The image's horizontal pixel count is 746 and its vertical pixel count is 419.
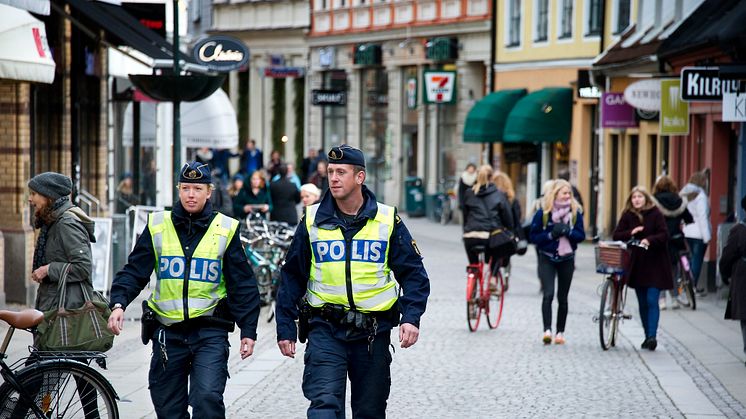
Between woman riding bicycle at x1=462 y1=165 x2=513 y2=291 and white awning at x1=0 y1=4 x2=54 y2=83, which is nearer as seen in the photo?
white awning at x1=0 y1=4 x2=54 y2=83

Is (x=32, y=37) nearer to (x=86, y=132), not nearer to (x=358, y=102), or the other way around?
(x=86, y=132)

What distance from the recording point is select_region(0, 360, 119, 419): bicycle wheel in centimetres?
816

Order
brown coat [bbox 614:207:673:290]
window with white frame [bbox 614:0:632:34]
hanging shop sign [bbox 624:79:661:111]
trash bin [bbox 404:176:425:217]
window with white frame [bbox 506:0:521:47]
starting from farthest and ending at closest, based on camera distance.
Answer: trash bin [bbox 404:176:425:217] → window with white frame [bbox 506:0:521:47] → window with white frame [bbox 614:0:632:34] → hanging shop sign [bbox 624:79:661:111] → brown coat [bbox 614:207:673:290]

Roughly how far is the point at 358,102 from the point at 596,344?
35.1 meters

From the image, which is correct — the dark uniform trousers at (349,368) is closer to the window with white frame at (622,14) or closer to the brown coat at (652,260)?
the brown coat at (652,260)

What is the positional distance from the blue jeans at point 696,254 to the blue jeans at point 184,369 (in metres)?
13.7

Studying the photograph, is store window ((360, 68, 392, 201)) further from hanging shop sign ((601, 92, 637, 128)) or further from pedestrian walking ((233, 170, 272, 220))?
pedestrian walking ((233, 170, 272, 220))

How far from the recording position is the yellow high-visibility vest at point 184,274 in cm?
818

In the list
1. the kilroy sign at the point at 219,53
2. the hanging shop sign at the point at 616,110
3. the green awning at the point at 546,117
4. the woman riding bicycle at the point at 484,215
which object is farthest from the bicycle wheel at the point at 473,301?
the green awning at the point at 546,117

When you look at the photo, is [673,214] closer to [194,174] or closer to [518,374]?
[518,374]

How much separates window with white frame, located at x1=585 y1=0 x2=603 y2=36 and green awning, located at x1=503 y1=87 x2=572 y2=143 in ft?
4.95

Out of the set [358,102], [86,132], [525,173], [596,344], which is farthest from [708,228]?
[358,102]

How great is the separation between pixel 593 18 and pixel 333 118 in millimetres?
18519

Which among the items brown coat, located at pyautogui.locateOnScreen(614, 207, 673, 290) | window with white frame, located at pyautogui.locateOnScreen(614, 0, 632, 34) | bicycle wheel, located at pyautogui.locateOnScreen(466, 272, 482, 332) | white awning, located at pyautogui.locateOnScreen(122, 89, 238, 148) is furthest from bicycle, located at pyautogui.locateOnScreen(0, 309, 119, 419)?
window with white frame, located at pyautogui.locateOnScreen(614, 0, 632, 34)
